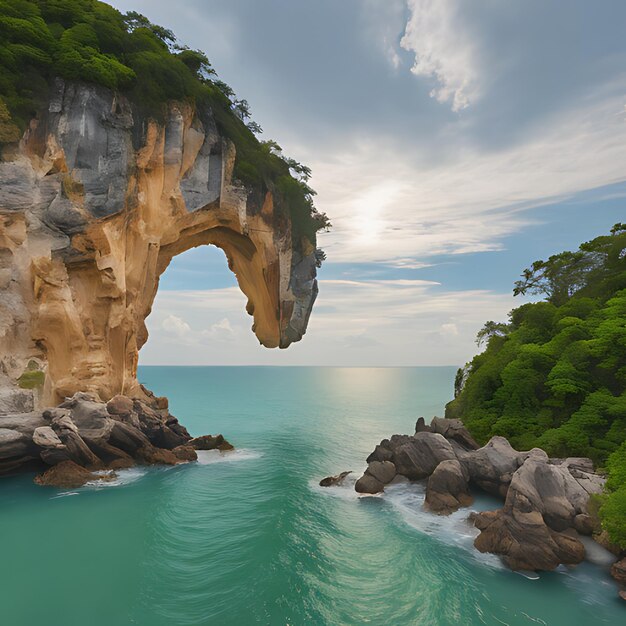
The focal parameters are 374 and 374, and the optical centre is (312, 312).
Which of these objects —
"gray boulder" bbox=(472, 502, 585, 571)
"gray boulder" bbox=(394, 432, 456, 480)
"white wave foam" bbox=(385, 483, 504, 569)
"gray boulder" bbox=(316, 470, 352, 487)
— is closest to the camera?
"gray boulder" bbox=(472, 502, 585, 571)

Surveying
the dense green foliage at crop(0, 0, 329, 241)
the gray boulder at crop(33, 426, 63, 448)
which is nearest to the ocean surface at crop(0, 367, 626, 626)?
the gray boulder at crop(33, 426, 63, 448)

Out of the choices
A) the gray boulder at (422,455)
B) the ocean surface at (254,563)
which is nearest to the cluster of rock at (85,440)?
the ocean surface at (254,563)

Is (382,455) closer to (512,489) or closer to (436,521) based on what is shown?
(436,521)

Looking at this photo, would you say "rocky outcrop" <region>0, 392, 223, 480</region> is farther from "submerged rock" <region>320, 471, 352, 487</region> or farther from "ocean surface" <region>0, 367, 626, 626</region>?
"submerged rock" <region>320, 471, 352, 487</region>

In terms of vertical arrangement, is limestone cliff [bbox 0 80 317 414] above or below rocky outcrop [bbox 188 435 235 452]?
above

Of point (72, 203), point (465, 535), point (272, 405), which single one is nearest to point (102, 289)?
point (72, 203)

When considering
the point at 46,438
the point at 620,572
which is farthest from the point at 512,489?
the point at 46,438
